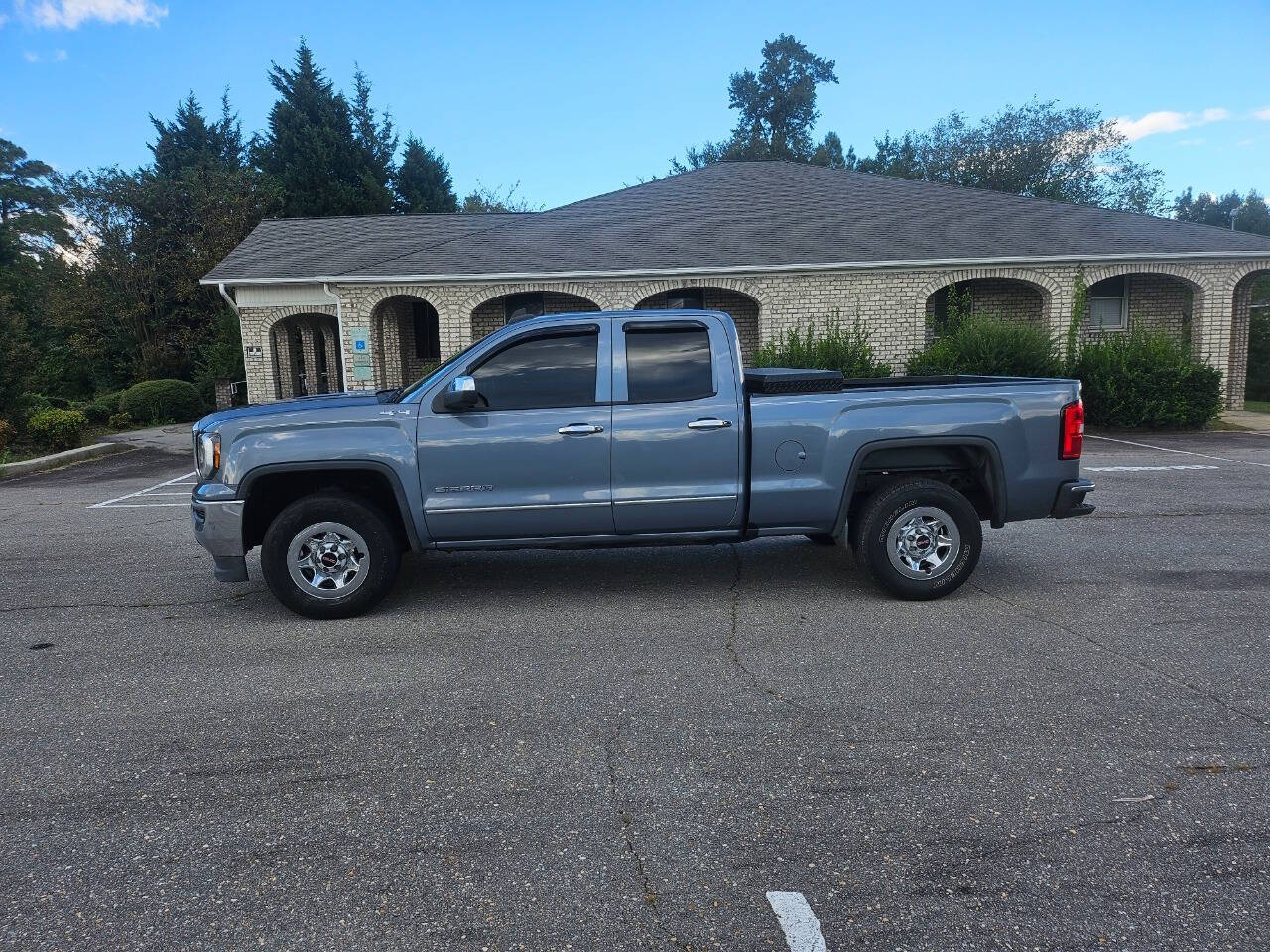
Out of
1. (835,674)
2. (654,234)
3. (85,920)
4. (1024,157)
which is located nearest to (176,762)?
(85,920)

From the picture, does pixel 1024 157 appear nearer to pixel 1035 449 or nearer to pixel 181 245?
pixel 181 245

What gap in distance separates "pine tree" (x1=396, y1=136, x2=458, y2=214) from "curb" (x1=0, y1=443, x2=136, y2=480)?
89.9 feet

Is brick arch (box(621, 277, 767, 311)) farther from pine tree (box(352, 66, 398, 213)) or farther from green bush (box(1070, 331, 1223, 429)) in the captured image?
pine tree (box(352, 66, 398, 213))

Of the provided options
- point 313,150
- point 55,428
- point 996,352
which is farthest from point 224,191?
point 996,352

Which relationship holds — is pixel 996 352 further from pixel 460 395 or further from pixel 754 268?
pixel 460 395

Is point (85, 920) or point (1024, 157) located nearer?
point (85, 920)

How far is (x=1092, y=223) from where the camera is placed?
20719 millimetres

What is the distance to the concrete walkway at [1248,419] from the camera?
16.9 m

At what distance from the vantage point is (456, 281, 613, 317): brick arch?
1955 centimetres

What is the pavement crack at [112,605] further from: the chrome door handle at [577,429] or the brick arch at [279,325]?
the brick arch at [279,325]

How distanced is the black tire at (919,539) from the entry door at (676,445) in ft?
3.07

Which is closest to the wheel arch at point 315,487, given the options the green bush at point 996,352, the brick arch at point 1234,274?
the green bush at point 996,352

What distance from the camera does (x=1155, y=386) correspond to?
1630 centimetres

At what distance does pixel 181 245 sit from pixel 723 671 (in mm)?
31561
